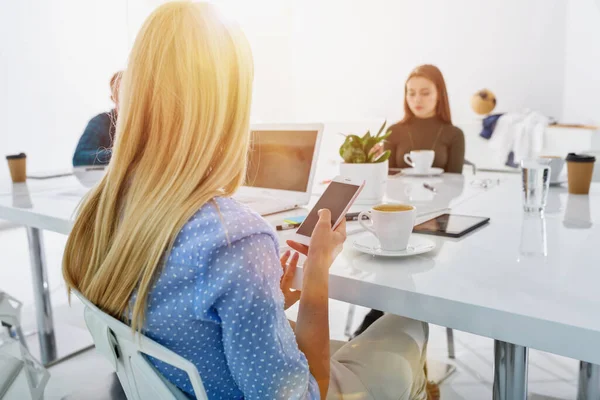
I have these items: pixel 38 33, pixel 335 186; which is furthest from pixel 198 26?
pixel 38 33

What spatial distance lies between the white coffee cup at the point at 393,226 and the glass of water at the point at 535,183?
0.41 metres

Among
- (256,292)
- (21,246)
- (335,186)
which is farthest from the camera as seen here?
(21,246)

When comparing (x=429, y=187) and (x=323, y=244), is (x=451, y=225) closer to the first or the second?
(x=323, y=244)

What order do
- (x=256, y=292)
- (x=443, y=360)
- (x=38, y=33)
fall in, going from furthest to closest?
(x=38, y=33) < (x=443, y=360) < (x=256, y=292)

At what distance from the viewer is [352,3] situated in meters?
5.54

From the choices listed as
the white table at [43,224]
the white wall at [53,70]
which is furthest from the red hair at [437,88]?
the white wall at [53,70]

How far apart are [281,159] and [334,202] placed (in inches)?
21.9

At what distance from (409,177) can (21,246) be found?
3.06m

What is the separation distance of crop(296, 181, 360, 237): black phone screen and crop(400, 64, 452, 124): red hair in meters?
1.85

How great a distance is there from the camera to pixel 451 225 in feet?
4.08

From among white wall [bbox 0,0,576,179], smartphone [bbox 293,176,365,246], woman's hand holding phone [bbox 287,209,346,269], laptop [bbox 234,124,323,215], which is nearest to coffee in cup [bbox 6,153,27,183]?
laptop [bbox 234,124,323,215]

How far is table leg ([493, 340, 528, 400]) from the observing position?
906 mm

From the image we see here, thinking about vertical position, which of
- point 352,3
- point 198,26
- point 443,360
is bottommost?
point 443,360

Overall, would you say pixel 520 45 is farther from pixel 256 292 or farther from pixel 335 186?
pixel 256 292
